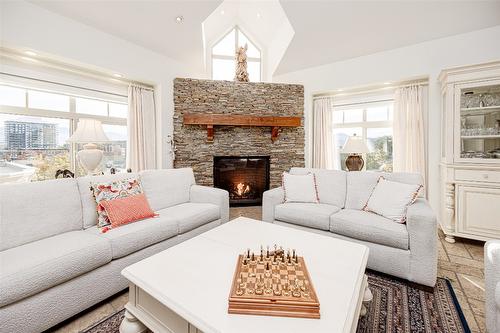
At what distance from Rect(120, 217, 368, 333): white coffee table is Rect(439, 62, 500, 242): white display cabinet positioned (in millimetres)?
1993

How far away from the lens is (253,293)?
987 millimetres

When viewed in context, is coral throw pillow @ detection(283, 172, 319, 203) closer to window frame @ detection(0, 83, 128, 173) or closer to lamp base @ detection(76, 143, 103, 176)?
lamp base @ detection(76, 143, 103, 176)

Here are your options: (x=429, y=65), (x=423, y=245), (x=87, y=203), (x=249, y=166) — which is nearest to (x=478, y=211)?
(x=423, y=245)

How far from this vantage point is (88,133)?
242 cm

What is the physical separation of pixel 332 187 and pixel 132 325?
2.24 metres

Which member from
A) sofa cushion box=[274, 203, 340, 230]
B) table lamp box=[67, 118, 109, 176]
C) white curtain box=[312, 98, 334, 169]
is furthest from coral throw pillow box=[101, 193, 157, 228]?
white curtain box=[312, 98, 334, 169]

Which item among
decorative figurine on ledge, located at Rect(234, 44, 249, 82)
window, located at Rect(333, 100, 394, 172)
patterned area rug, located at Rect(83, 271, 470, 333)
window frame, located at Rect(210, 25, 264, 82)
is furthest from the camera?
window frame, located at Rect(210, 25, 264, 82)

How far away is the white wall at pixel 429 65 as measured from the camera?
296 centimetres

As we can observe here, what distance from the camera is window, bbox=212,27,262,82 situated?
4.76m

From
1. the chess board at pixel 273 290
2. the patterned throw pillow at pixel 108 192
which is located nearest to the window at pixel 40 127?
the patterned throw pillow at pixel 108 192

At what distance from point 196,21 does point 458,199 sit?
162 inches

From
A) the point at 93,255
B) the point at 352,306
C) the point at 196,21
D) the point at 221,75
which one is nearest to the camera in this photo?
the point at 352,306

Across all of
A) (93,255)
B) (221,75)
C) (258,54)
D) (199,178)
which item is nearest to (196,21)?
(221,75)

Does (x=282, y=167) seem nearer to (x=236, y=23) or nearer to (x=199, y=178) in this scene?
(x=199, y=178)
